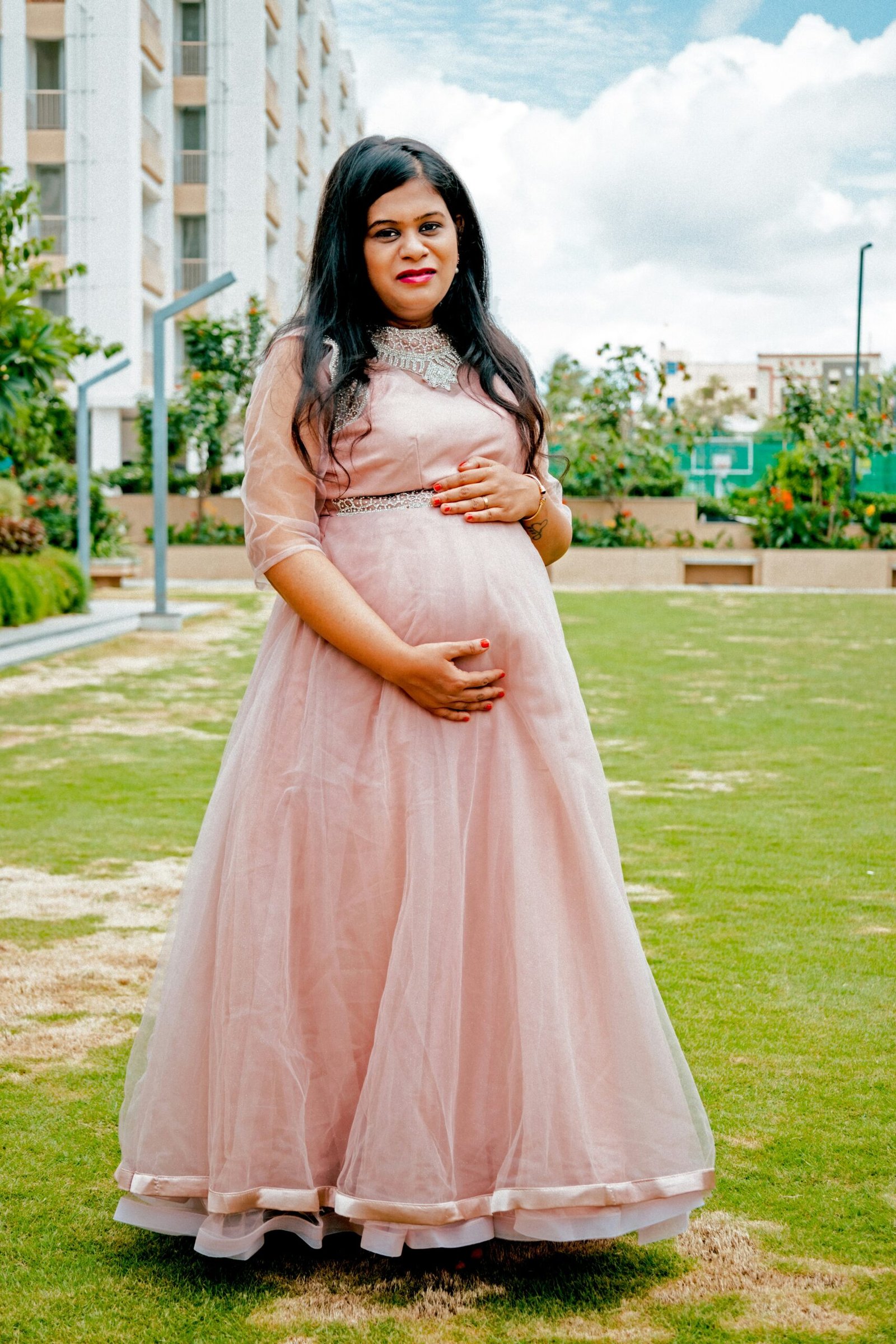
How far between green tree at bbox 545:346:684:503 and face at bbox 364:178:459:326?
23086 millimetres

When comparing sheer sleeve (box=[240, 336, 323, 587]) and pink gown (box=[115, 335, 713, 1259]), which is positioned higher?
sheer sleeve (box=[240, 336, 323, 587])

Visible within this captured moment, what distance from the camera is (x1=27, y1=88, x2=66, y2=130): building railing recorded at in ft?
96.1

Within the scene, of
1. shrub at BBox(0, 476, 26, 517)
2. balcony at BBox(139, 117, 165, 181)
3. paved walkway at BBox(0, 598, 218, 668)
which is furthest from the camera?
balcony at BBox(139, 117, 165, 181)

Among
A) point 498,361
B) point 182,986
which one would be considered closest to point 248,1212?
point 182,986

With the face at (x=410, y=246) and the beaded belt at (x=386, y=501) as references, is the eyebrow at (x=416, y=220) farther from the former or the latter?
the beaded belt at (x=386, y=501)

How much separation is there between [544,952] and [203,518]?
24.0m

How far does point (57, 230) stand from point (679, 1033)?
29.4 m

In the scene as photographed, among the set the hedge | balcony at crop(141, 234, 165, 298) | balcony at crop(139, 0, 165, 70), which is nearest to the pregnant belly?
the hedge

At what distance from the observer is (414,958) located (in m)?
2.12

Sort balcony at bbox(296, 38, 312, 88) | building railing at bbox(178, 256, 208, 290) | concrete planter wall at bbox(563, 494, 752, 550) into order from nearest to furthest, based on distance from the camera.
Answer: concrete planter wall at bbox(563, 494, 752, 550) → building railing at bbox(178, 256, 208, 290) → balcony at bbox(296, 38, 312, 88)

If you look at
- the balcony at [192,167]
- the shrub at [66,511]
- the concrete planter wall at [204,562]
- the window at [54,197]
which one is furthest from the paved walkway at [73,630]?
the balcony at [192,167]

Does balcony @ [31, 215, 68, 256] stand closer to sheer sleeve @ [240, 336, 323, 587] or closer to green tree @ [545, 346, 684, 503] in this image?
green tree @ [545, 346, 684, 503]

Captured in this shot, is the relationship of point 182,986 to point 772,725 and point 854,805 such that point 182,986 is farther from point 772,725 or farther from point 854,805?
point 772,725

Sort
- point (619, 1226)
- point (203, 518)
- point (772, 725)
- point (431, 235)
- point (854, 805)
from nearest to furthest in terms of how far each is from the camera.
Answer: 1. point (619, 1226)
2. point (431, 235)
3. point (854, 805)
4. point (772, 725)
5. point (203, 518)
